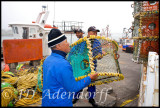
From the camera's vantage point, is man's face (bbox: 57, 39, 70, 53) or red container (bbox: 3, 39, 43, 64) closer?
man's face (bbox: 57, 39, 70, 53)

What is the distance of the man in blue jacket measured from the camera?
1632mm

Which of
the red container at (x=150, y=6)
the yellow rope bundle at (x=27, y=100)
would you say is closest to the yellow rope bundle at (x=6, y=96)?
the yellow rope bundle at (x=27, y=100)

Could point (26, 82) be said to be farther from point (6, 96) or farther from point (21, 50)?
point (21, 50)

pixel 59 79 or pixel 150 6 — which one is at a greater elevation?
pixel 150 6

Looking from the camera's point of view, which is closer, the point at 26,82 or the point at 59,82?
the point at 59,82

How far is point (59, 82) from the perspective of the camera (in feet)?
5.54

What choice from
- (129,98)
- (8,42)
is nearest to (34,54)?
(8,42)

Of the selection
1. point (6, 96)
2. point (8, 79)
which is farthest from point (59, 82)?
point (8, 79)

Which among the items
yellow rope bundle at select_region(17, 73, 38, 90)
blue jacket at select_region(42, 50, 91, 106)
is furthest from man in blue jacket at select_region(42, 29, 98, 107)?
yellow rope bundle at select_region(17, 73, 38, 90)

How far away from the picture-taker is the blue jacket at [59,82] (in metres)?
1.63

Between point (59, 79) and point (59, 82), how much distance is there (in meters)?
0.06

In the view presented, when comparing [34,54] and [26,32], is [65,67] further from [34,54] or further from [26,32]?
[26,32]

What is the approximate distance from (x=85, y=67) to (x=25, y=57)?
497 centimetres

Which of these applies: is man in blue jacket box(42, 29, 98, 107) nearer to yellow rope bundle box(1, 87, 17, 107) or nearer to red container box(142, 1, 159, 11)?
yellow rope bundle box(1, 87, 17, 107)
